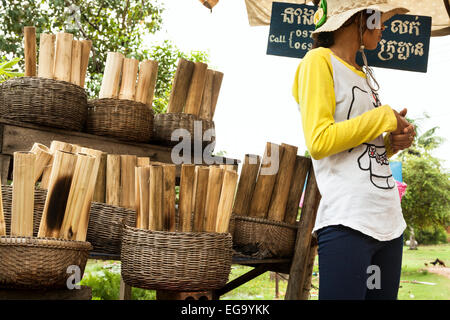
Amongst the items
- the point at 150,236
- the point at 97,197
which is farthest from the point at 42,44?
the point at 150,236

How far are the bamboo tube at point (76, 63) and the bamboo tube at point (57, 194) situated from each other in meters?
0.90

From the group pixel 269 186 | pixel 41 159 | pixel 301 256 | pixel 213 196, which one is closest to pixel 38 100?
pixel 41 159

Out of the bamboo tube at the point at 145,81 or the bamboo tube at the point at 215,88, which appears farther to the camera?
the bamboo tube at the point at 215,88

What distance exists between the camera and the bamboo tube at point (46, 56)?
211cm

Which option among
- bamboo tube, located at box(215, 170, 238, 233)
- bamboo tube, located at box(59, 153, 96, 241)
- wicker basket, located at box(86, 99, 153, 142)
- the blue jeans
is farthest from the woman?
wicker basket, located at box(86, 99, 153, 142)

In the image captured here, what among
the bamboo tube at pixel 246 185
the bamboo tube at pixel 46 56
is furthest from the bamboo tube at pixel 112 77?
the bamboo tube at pixel 246 185

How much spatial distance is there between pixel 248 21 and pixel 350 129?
8.01ft

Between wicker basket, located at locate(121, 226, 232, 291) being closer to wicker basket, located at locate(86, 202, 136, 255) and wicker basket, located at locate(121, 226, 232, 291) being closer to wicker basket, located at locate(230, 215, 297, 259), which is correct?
wicker basket, located at locate(86, 202, 136, 255)

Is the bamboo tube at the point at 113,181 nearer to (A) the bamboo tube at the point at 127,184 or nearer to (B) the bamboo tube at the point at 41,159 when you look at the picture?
(A) the bamboo tube at the point at 127,184

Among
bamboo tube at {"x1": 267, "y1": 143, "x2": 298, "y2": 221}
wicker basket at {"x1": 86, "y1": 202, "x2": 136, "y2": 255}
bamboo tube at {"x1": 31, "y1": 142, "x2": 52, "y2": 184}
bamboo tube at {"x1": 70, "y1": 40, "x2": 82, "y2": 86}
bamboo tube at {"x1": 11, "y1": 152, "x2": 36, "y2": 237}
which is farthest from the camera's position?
bamboo tube at {"x1": 267, "y1": 143, "x2": 298, "y2": 221}

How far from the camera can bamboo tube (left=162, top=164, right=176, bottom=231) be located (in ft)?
5.21

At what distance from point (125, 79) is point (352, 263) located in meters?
1.49

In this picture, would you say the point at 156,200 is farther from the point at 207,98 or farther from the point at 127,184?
the point at 207,98

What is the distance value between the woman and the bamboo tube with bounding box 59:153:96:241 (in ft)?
2.08
